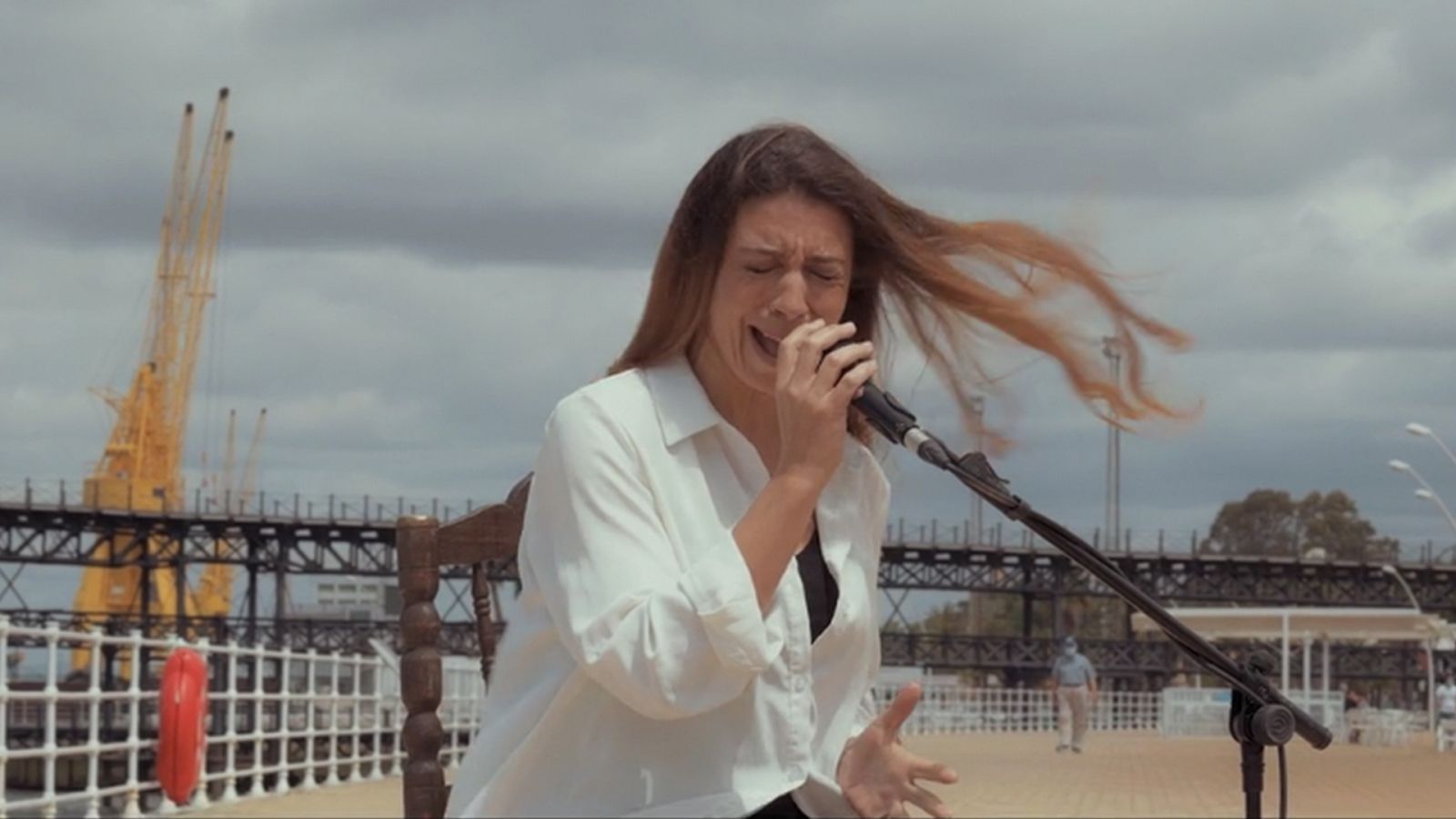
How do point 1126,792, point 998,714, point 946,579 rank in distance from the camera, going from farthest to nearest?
1. point 946,579
2. point 998,714
3. point 1126,792

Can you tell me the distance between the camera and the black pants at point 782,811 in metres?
2.72

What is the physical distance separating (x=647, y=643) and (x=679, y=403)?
1.36ft

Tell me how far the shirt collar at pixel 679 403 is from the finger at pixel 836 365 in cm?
23

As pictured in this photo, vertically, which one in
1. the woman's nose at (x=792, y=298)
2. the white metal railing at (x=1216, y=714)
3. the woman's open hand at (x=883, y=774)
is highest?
the woman's nose at (x=792, y=298)

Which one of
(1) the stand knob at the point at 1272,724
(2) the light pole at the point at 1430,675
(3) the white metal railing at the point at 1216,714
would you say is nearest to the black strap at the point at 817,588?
(1) the stand knob at the point at 1272,724

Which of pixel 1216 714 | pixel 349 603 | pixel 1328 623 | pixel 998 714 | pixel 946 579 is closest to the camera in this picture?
pixel 1328 623

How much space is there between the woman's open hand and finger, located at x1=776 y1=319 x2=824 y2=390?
0.42 meters

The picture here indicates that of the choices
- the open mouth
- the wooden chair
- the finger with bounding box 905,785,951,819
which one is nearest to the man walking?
the wooden chair

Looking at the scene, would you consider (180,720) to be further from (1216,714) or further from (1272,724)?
(1216,714)

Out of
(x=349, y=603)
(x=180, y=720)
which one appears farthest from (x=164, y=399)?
(x=180, y=720)

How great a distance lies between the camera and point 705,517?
2.74 metres

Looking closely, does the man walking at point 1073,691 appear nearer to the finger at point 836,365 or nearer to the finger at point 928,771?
the finger at point 928,771

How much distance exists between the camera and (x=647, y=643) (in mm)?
2473

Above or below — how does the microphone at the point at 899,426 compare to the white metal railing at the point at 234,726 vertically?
above
